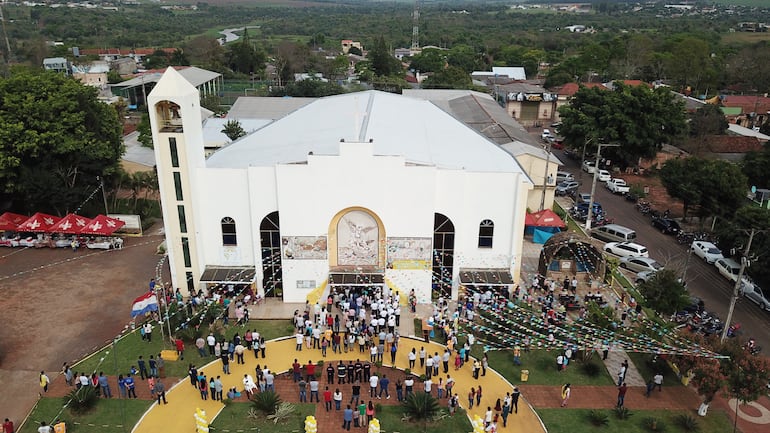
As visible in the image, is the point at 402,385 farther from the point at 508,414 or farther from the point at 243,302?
the point at 243,302

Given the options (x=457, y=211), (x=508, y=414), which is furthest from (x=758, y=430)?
(x=457, y=211)

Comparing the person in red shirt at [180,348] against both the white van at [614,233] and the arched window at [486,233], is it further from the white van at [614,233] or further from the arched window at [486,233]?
the white van at [614,233]

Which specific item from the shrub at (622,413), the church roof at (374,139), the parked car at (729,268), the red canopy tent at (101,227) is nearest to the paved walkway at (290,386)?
the shrub at (622,413)

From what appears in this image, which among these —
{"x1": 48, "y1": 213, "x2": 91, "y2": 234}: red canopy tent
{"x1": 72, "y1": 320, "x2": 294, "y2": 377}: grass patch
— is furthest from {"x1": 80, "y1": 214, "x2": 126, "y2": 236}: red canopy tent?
{"x1": 72, "y1": 320, "x2": 294, "y2": 377}: grass patch

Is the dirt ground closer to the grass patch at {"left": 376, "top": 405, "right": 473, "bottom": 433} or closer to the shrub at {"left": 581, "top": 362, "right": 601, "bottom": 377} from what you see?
the grass patch at {"left": 376, "top": 405, "right": 473, "bottom": 433}

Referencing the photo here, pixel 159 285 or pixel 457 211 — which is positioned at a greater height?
pixel 457 211

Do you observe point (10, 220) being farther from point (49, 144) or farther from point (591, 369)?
point (591, 369)

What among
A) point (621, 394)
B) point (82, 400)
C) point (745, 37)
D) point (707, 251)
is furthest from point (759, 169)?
point (745, 37)
